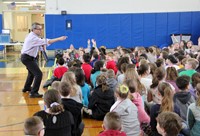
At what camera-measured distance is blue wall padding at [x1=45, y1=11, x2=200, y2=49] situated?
15969 mm

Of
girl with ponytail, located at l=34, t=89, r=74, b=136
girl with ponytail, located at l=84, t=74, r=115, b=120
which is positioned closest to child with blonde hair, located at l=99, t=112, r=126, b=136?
girl with ponytail, located at l=34, t=89, r=74, b=136

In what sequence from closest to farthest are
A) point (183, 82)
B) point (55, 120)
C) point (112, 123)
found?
point (112, 123) < point (55, 120) < point (183, 82)

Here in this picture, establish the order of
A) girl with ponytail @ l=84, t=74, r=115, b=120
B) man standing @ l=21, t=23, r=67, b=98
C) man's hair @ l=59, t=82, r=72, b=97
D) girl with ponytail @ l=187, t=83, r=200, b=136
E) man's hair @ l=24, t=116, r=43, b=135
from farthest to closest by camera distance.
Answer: man standing @ l=21, t=23, r=67, b=98 → girl with ponytail @ l=84, t=74, r=115, b=120 → man's hair @ l=59, t=82, r=72, b=97 → girl with ponytail @ l=187, t=83, r=200, b=136 → man's hair @ l=24, t=116, r=43, b=135

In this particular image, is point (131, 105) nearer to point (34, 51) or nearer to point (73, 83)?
point (73, 83)

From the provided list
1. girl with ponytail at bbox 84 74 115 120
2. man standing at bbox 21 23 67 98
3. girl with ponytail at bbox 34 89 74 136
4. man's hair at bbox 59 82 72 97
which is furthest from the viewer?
man standing at bbox 21 23 67 98

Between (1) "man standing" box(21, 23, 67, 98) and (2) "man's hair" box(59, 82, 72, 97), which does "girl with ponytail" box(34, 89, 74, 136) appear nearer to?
(2) "man's hair" box(59, 82, 72, 97)

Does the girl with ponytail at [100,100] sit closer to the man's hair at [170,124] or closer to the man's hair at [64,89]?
the man's hair at [64,89]

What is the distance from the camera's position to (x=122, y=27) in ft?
52.9

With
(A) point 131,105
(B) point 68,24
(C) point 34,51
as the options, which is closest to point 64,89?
(A) point 131,105

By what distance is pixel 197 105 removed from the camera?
10.7 feet

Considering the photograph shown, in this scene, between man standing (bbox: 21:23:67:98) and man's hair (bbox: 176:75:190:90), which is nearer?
man's hair (bbox: 176:75:190:90)

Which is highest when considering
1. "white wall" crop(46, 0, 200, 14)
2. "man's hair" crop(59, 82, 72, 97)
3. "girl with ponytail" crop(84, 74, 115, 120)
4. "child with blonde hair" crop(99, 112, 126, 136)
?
"white wall" crop(46, 0, 200, 14)

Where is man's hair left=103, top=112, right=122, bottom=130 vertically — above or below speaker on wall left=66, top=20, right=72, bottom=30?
A: below

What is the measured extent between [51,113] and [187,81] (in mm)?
1837
